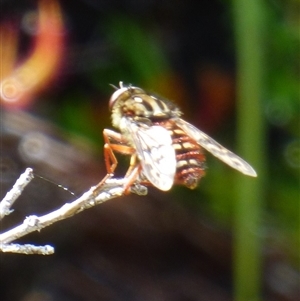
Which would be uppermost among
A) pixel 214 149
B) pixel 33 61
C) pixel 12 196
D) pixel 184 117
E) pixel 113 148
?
pixel 184 117

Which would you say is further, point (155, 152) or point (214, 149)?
point (214, 149)

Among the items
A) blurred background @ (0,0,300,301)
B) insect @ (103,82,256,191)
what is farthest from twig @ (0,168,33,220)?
blurred background @ (0,0,300,301)

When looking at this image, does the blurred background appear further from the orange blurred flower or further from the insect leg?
the insect leg

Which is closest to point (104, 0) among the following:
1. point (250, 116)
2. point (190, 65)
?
point (190, 65)

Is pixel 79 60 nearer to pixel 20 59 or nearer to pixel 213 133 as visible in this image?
pixel 20 59

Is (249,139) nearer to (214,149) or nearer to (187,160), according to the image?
(214,149)

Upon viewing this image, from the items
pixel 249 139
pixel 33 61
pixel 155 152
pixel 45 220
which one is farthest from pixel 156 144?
pixel 33 61
